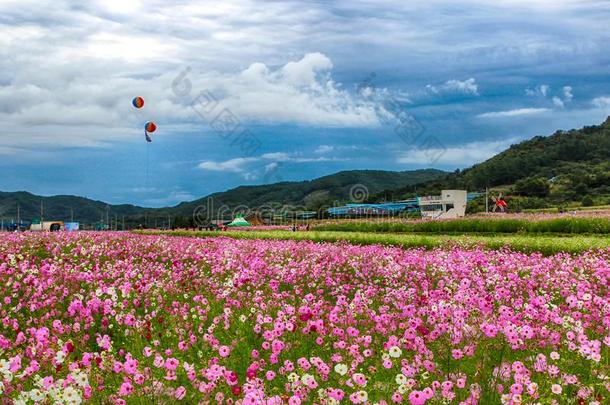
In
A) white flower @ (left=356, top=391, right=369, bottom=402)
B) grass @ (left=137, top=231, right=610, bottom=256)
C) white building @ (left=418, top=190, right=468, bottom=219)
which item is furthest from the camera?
white building @ (left=418, top=190, right=468, bottom=219)

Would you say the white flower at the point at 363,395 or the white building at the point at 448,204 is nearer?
the white flower at the point at 363,395

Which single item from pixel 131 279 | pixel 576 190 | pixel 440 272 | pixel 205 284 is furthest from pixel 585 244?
pixel 576 190

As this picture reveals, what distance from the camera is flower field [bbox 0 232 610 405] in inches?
150

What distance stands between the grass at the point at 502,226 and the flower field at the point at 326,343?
18261 mm

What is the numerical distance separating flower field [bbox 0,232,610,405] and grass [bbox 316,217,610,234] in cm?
1826

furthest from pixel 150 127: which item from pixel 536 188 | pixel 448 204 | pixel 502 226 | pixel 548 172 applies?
pixel 548 172

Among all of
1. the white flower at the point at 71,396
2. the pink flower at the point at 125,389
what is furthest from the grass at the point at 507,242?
the white flower at the point at 71,396

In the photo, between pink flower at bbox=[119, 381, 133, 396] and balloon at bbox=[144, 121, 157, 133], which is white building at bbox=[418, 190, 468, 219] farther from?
pink flower at bbox=[119, 381, 133, 396]

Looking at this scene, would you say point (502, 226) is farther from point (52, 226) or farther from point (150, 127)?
point (52, 226)

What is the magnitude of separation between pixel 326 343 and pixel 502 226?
27.0 metres

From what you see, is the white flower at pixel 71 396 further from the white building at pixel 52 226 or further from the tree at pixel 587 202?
the tree at pixel 587 202

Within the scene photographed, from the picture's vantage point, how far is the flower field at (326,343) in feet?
12.5

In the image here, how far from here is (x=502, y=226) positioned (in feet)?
99.6

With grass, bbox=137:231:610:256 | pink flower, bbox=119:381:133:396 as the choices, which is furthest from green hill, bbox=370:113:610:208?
pink flower, bbox=119:381:133:396
